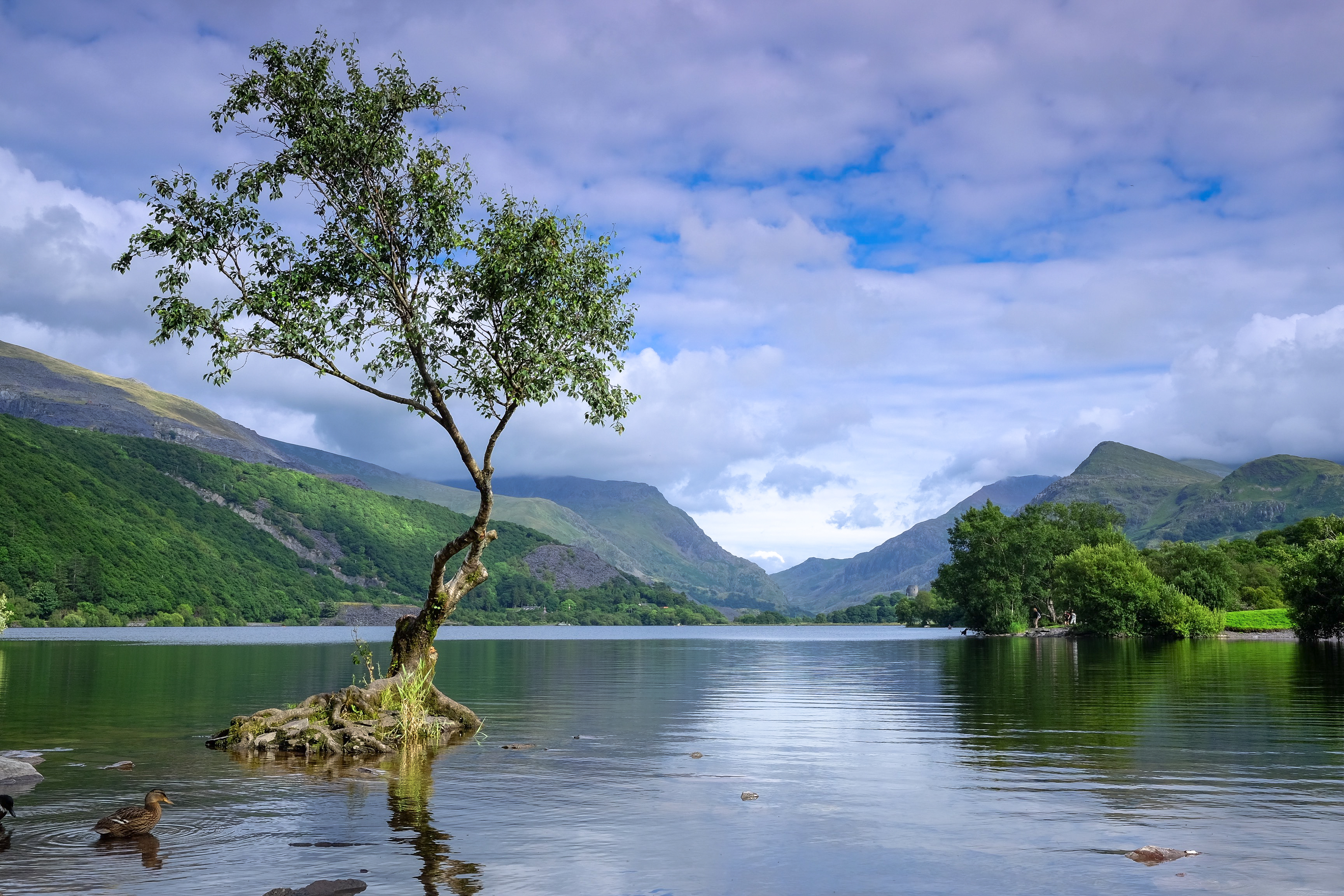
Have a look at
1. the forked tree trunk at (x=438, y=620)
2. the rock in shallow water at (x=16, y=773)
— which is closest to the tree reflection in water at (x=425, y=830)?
the forked tree trunk at (x=438, y=620)

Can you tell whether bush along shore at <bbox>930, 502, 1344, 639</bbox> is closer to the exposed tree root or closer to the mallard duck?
the exposed tree root

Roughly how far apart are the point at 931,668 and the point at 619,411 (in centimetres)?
4807

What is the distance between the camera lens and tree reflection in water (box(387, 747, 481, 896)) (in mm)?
13969

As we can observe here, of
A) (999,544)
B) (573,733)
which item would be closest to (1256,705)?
(573,733)

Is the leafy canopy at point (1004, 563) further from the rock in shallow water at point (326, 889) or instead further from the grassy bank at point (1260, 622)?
the rock in shallow water at point (326, 889)

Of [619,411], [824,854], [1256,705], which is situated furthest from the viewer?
[1256,705]

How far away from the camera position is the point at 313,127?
3297 cm

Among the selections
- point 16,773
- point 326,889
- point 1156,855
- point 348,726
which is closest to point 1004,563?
point 348,726

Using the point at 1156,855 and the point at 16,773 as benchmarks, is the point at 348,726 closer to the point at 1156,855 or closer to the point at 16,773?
the point at 16,773

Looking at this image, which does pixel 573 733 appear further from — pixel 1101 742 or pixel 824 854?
pixel 824 854

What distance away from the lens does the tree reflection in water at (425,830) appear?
14.0m

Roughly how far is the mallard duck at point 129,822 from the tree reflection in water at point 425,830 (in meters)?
4.12

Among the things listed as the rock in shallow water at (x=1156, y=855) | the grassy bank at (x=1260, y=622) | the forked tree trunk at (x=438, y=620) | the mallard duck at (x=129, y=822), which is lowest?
the grassy bank at (x=1260, y=622)

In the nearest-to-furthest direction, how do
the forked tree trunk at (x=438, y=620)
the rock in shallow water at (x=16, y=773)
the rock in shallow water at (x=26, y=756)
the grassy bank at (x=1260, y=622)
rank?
the rock in shallow water at (x=16, y=773) → the rock in shallow water at (x=26, y=756) → the forked tree trunk at (x=438, y=620) → the grassy bank at (x=1260, y=622)
